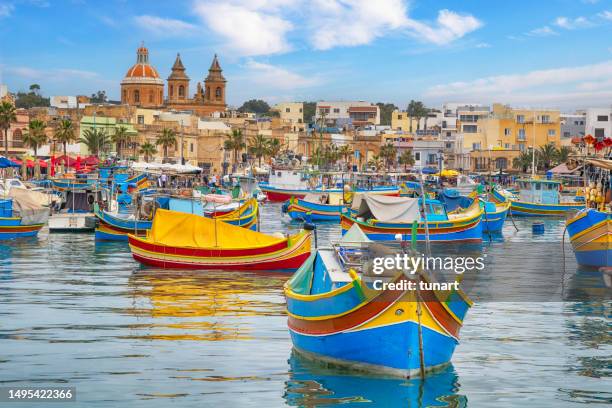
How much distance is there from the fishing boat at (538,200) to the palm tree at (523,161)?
4959 cm

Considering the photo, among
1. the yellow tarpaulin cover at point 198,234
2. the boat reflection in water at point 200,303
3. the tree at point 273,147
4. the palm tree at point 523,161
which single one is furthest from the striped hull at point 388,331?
the tree at point 273,147

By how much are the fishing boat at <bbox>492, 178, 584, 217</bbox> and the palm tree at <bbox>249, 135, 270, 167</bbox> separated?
57.0m

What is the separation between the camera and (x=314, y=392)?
63.3ft

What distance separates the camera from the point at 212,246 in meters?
39.1

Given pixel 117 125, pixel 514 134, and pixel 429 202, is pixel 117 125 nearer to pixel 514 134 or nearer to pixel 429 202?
pixel 514 134

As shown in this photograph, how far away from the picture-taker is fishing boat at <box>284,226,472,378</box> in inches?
737

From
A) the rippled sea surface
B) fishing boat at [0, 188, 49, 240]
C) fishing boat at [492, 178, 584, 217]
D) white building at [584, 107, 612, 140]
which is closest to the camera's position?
the rippled sea surface

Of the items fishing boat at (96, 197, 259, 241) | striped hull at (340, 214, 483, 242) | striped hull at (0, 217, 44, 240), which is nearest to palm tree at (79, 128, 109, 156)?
striped hull at (0, 217, 44, 240)

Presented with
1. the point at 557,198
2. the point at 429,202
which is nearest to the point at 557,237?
the point at 429,202

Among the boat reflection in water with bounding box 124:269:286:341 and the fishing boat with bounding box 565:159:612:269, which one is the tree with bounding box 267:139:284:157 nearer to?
the fishing boat with bounding box 565:159:612:269

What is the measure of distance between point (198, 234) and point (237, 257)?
6.24 feet

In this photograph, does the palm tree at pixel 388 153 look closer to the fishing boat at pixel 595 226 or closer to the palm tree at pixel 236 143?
the palm tree at pixel 236 143

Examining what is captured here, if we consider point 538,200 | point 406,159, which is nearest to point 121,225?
point 538,200

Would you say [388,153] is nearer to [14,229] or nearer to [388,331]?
[14,229]
